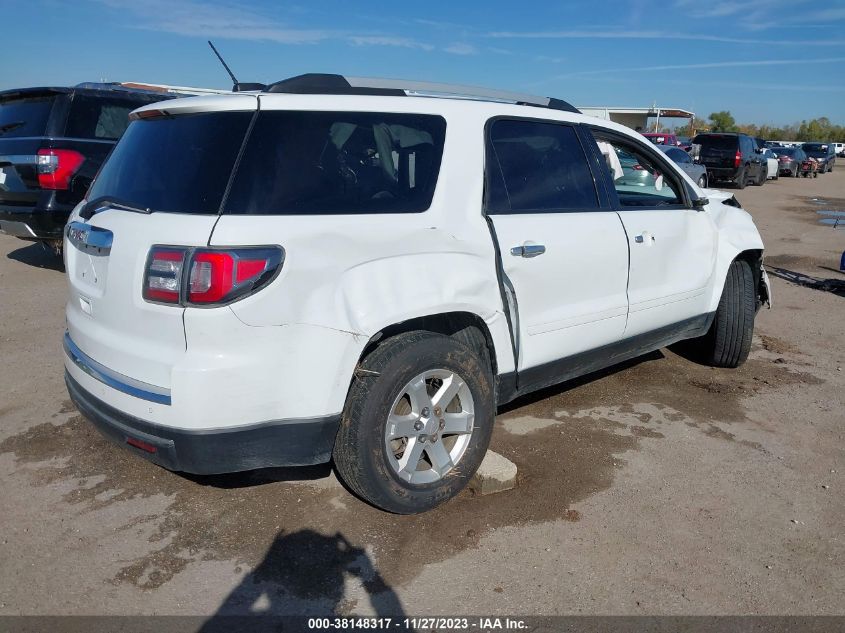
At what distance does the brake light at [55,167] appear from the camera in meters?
7.15

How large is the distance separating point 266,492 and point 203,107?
1.82 meters

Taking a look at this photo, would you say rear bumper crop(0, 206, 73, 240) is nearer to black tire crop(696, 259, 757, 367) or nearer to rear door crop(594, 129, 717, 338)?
rear door crop(594, 129, 717, 338)

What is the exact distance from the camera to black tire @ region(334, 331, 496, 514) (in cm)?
287

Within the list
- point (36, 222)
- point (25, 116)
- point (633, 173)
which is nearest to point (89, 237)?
point (633, 173)

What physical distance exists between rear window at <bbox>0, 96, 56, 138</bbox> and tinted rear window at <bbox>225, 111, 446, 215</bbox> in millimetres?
5779

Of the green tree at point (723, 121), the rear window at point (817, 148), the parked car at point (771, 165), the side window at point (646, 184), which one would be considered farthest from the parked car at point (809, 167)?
the green tree at point (723, 121)

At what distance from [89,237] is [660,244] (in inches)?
125

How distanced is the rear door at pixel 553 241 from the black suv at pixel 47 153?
5418 mm

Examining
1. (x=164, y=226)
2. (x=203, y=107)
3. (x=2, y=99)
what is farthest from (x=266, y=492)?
(x=2, y=99)

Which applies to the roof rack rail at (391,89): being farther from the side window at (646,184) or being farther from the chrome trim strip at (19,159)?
the chrome trim strip at (19,159)

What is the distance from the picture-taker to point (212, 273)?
8.21 ft

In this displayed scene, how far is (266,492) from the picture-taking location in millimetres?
3428

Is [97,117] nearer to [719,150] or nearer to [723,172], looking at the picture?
[719,150]

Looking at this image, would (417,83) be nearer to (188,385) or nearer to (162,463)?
(188,385)
